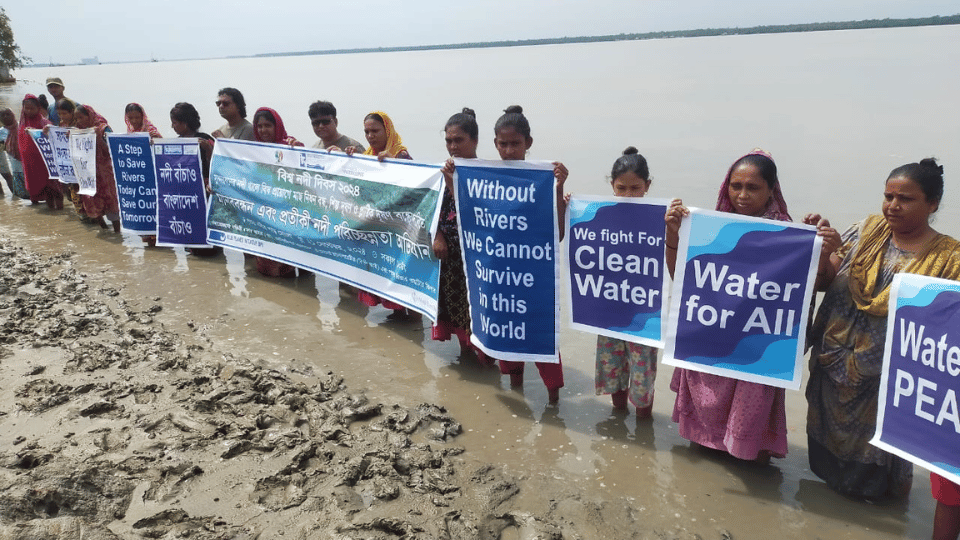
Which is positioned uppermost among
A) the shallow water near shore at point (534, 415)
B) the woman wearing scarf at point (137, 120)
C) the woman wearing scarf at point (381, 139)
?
the woman wearing scarf at point (137, 120)

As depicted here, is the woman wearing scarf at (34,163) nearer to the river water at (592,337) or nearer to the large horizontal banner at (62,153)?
the river water at (592,337)

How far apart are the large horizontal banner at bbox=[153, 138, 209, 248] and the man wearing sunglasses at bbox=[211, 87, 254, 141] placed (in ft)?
1.32

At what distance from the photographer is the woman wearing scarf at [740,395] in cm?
309

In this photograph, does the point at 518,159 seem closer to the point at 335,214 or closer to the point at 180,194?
the point at 335,214

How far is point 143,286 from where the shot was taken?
641 cm

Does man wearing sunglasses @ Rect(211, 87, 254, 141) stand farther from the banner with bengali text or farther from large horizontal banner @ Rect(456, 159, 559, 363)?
large horizontal banner @ Rect(456, 159, 559, 363)

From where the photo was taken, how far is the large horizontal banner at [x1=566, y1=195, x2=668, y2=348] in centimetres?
350

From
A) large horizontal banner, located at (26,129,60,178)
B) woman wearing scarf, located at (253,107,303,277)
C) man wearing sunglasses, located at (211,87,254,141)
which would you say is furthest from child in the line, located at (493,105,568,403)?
large horizontal banner, located at (26,129,60,178)

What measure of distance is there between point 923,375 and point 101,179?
29.3 ft

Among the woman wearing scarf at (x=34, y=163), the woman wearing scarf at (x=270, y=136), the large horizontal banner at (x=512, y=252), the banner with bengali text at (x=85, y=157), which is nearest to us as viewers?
the large horizontal banner at (x=512, y=252)

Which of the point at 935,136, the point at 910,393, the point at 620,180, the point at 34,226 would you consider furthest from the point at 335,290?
the point at 935,136

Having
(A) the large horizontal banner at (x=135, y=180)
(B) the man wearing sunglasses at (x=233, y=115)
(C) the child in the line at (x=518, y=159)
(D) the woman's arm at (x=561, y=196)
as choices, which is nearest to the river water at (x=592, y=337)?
(C) the child in the line at (x=518, y=159)

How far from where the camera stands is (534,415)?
4.04m

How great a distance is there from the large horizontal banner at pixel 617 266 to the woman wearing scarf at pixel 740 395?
0.47 ft
